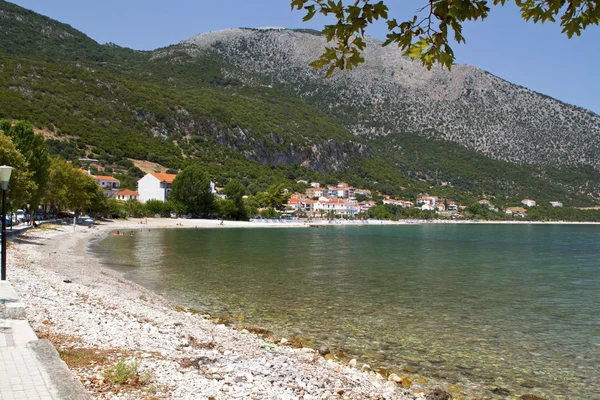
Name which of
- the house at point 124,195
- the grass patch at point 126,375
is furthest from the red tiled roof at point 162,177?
the grass patch at point 126,375

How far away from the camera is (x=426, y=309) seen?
17.4 meters

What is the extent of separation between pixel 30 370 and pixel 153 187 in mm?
99736

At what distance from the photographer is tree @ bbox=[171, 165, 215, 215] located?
96.8 meters

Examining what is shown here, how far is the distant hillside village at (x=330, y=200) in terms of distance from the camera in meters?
101

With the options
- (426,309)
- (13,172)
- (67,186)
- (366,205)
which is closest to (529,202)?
(366,205)

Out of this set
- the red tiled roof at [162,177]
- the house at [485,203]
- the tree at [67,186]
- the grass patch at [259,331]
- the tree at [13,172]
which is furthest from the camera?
the house at [485,203]

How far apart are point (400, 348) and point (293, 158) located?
554 ft

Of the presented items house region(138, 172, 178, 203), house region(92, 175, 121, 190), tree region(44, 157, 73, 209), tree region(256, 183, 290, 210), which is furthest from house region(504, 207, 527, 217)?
tree region(44, 157, 73, 209)

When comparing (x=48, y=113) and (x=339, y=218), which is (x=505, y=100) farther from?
(x=48, y=113)

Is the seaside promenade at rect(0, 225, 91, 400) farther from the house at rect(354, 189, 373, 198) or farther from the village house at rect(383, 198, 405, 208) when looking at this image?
the house at rect(354, 189, 373, 198)

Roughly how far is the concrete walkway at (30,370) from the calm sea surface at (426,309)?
22.3 ft

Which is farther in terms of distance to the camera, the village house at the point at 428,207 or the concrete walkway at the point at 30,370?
the village house at the point at 428,207

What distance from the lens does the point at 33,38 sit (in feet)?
571

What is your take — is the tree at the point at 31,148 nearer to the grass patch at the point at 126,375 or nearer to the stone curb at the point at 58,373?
the stone curb at the point at 58,373
